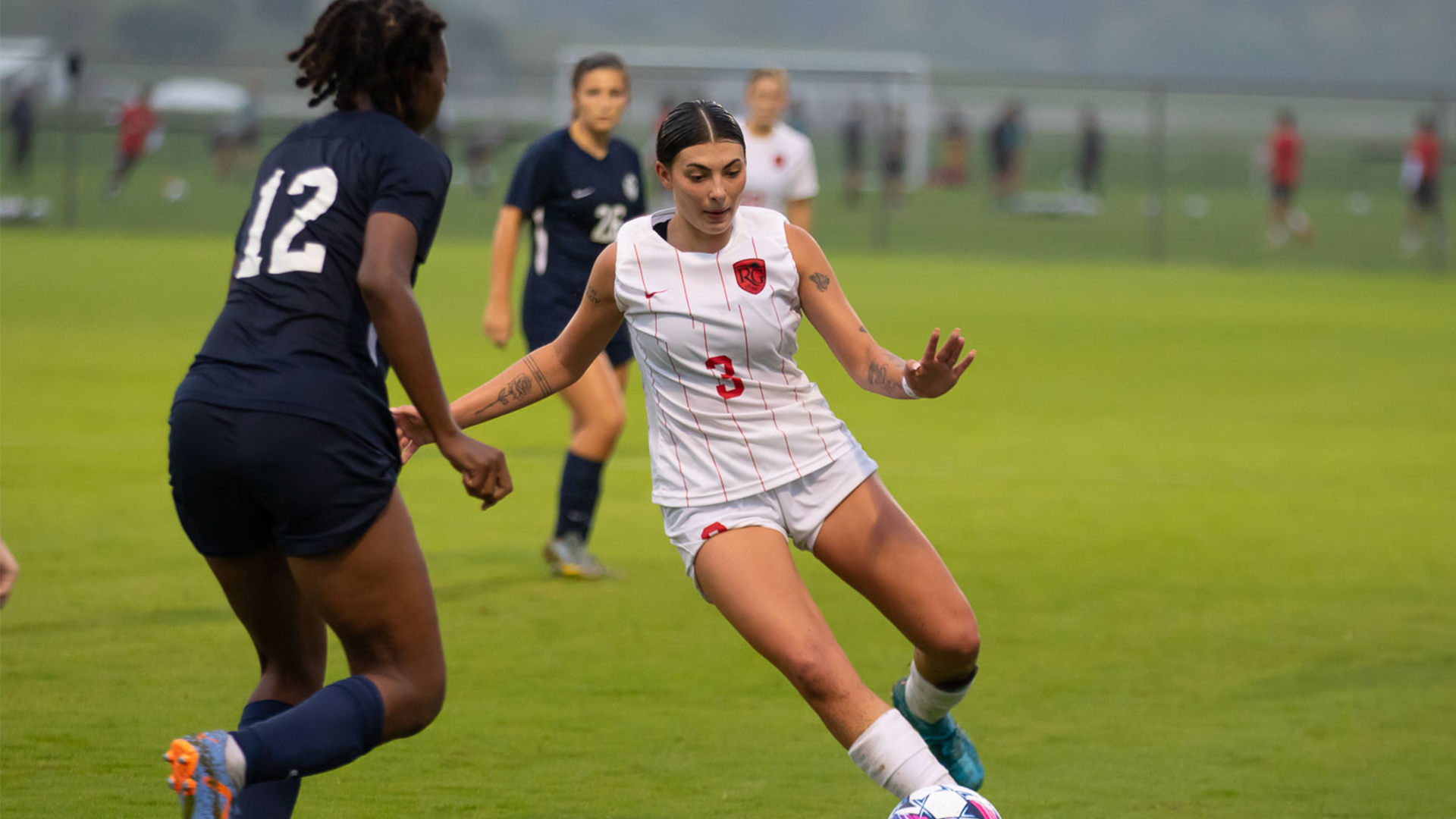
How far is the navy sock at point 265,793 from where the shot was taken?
366 centimetres

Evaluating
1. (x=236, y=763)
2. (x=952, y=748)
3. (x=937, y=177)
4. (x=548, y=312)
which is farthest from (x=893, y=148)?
(x=236, y=763)

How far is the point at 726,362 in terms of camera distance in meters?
4.13

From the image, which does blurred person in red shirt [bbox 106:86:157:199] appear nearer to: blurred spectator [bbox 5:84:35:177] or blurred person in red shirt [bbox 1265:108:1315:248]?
blurred spectator [bbox 5:84:35:177]

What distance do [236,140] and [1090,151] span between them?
2020cm

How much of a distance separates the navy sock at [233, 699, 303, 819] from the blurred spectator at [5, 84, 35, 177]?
117 feet

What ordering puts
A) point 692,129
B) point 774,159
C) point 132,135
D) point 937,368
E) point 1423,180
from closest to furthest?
point 937,368 → point 692,129 → point 774,159 → point 1423,180 → point 132,135

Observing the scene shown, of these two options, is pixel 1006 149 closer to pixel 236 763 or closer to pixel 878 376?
pixel 878 376

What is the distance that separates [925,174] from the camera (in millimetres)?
48188

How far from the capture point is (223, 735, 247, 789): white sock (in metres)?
3.34

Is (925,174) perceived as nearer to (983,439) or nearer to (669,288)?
(983,439)

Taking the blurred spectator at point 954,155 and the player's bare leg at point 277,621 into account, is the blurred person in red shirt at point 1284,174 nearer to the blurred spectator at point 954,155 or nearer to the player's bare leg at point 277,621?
the blurred spectator at point 954,155

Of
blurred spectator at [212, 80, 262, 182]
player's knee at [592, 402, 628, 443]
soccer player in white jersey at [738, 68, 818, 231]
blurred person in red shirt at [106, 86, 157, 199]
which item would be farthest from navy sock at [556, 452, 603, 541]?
blurred spectator at [212, 80, 262, 182]

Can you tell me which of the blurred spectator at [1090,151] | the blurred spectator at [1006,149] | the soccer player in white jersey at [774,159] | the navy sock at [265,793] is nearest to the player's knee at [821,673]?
the navy sock at [265,793]

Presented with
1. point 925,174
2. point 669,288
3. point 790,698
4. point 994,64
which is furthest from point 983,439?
point 994,64
